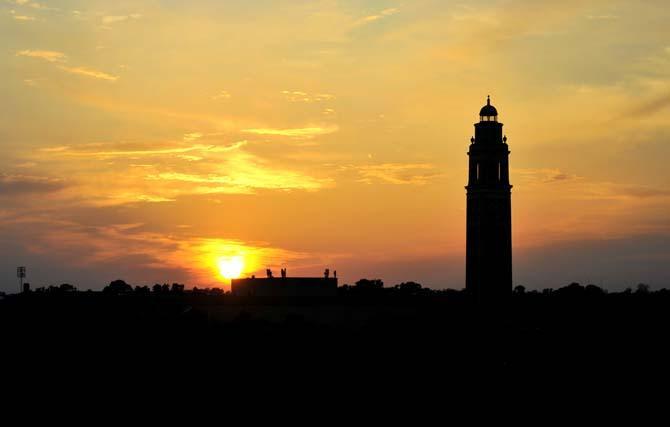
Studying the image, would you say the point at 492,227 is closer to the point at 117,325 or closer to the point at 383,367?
the point at 383,367

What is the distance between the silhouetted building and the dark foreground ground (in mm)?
3157

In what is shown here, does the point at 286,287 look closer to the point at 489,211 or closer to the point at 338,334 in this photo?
the point at 338,334

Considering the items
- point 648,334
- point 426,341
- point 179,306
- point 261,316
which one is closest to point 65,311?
point 179,306

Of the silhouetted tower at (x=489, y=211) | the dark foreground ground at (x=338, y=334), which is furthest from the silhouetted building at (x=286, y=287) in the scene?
the silhouetted tower at (x=489, y=211)

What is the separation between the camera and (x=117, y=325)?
365 feet

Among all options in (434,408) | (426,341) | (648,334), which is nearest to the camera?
(434,408)

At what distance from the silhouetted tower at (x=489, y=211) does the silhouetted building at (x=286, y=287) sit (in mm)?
24100

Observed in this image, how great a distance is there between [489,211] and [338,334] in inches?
647

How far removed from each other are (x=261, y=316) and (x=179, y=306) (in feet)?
32.1

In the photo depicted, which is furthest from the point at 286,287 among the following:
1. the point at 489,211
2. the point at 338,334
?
the point at 489,211

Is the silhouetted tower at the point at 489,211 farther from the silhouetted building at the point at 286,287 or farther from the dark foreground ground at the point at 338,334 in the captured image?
the silhouetted building at the point at 286,287

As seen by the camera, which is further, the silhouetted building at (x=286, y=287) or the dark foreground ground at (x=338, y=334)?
the silhouetted building at (x=286, y=287)

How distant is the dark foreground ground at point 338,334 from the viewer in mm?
96000

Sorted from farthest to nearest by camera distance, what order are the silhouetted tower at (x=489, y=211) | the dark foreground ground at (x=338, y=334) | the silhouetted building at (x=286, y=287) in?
the silhouetted building at (x=286, y=287)
the silhouetted tower at (x=489, y=211)
the dark foreground ground at (x=338, y=334)
